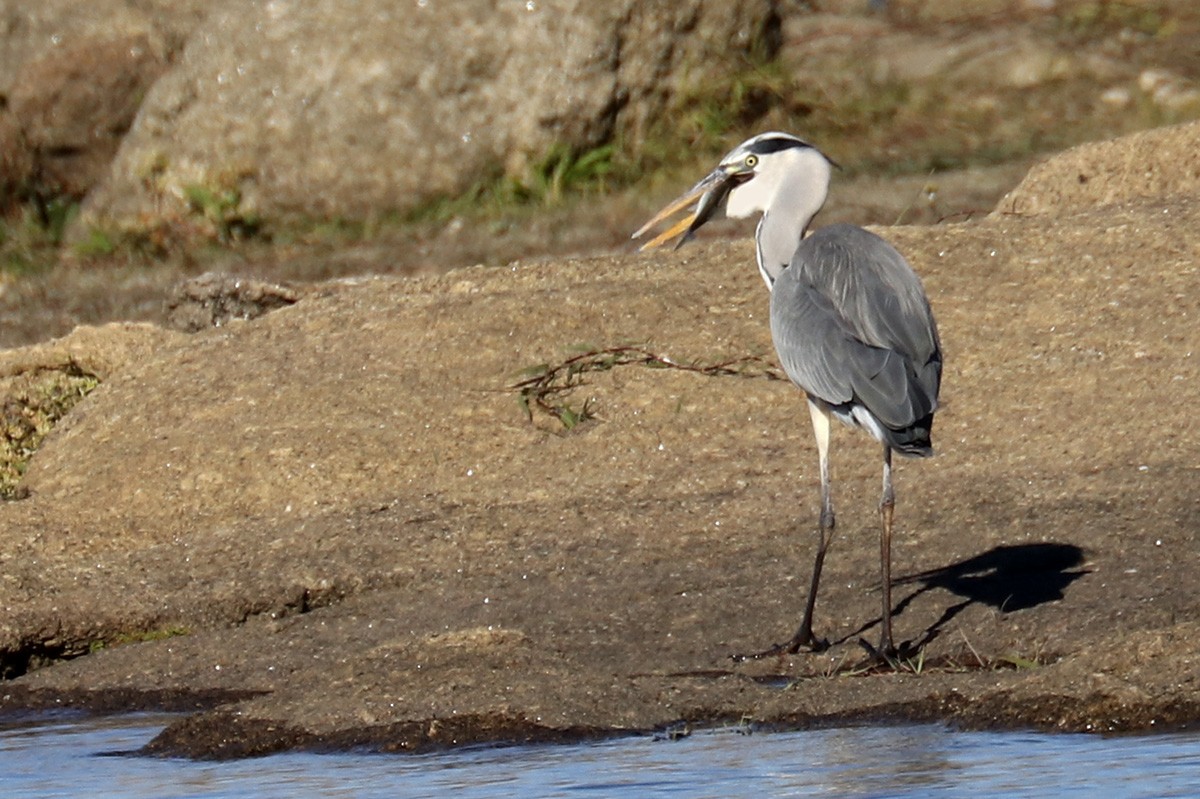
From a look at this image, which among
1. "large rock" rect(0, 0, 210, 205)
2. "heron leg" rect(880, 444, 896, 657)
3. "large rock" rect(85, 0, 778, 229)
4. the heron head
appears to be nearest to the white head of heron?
the heron head

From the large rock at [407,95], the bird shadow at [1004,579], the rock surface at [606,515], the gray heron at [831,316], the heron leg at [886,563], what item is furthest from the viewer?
the large rock at [407,95]

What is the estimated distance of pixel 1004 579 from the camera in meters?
6.21

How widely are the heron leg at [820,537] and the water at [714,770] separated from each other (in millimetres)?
622

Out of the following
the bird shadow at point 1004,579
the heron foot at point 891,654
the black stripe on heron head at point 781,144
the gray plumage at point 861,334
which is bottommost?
the heron foot at point 891,654

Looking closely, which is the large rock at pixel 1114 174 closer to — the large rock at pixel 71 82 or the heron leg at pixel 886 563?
the heron leg at pixel 886 563

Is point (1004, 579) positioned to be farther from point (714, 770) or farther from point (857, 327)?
point (714, 770)

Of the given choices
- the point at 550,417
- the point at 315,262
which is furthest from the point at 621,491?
the point at 315,262

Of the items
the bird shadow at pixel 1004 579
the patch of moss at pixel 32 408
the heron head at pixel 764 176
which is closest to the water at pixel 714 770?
the bird shadow at pixel 1004 579

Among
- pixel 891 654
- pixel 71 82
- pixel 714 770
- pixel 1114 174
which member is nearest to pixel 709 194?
pixel 891 654

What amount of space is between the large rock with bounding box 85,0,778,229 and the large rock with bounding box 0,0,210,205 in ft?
2.58

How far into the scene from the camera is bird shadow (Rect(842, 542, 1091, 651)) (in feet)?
19.8

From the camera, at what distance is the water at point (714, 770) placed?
4711 mm

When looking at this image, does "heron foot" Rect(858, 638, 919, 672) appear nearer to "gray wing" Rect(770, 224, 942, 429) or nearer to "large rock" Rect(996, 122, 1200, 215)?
"gray wing" Rect(770, 224, 942, 429)

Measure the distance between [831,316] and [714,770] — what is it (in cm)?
168
